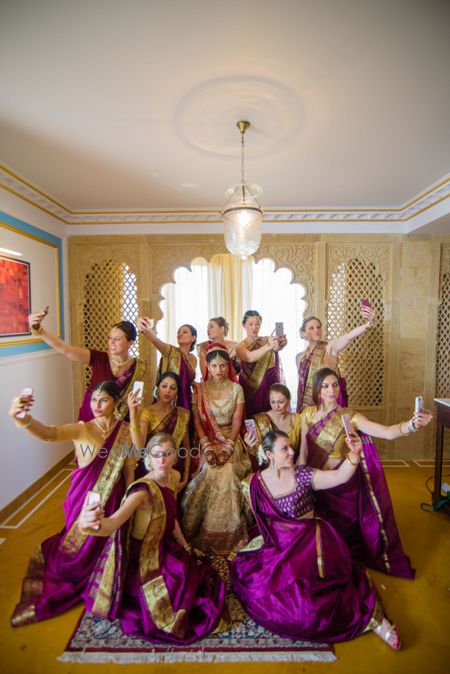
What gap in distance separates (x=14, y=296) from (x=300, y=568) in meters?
3.16

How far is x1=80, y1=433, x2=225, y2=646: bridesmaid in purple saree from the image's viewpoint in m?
1.87

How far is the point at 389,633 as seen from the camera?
1853mm

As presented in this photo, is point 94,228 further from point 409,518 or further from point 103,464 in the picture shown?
point 409,518

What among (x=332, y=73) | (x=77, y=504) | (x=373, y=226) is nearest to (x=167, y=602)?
(x=77, y=504)

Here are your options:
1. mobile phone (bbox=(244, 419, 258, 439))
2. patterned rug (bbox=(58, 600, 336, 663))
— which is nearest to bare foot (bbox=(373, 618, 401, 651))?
patterned rug (bbox=(58, 600, 336, 663))

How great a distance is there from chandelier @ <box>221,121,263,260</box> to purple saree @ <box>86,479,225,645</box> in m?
1.64

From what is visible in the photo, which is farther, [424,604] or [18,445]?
[18,445]

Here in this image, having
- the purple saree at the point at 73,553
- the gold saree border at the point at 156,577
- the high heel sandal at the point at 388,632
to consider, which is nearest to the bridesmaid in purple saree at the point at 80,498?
the purple saree at the point at 73,553

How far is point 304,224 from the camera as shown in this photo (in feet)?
14.4

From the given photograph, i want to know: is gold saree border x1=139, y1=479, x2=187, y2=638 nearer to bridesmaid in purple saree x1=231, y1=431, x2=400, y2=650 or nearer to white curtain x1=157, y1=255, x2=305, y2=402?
bridesmaid in purple saree x1=231, y1=431, x2=400, y2=650

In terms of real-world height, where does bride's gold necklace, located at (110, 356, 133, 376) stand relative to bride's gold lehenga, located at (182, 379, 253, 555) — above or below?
above

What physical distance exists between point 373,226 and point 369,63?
9.08 ft

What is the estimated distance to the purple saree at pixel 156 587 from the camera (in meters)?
1.87

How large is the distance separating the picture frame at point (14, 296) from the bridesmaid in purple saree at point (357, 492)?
2.69 m
